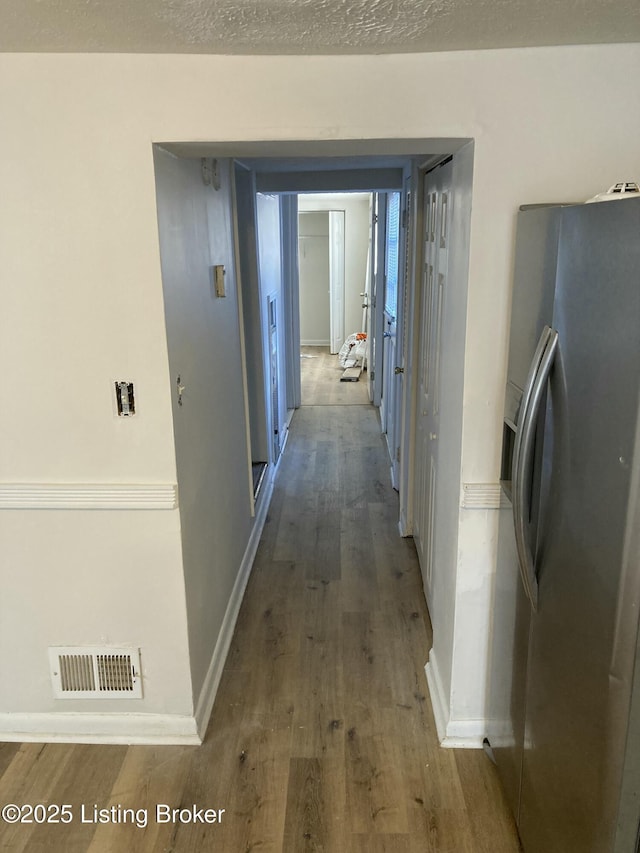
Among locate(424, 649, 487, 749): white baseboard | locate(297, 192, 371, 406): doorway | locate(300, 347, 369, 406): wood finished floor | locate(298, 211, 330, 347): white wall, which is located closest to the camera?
locate(424, 649, 487, 749): white baseboard

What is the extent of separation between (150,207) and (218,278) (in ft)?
2.81

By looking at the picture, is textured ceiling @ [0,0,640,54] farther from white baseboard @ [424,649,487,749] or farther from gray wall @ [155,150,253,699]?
white baseboard @ [424,649,487,749]

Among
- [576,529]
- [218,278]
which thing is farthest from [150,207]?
[576,529]

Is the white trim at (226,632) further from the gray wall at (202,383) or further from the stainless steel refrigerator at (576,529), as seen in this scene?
the stainless steel refrigerator at (576,529)

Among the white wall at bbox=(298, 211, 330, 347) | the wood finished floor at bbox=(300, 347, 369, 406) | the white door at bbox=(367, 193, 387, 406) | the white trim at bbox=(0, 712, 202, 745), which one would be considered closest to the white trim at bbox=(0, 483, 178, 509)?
the white trim at bbox=(0, 712, 202, 745)

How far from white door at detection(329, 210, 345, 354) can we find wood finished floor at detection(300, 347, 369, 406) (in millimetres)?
315

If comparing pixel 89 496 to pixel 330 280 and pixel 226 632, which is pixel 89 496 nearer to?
pixel 226 632

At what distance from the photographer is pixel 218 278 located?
8.89ft

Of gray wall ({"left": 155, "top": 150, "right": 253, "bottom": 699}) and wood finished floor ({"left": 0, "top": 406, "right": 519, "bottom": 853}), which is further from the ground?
gray wall ({"left": 155, "top": 150, "right": 253, "bottom": 699})

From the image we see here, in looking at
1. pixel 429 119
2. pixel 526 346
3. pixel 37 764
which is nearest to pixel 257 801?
pixel 37 764

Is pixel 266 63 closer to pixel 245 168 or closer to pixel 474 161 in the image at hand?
pixel 474 161

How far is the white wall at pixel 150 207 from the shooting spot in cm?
175

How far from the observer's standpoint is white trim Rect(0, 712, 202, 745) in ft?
7.40

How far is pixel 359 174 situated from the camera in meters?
4.14
